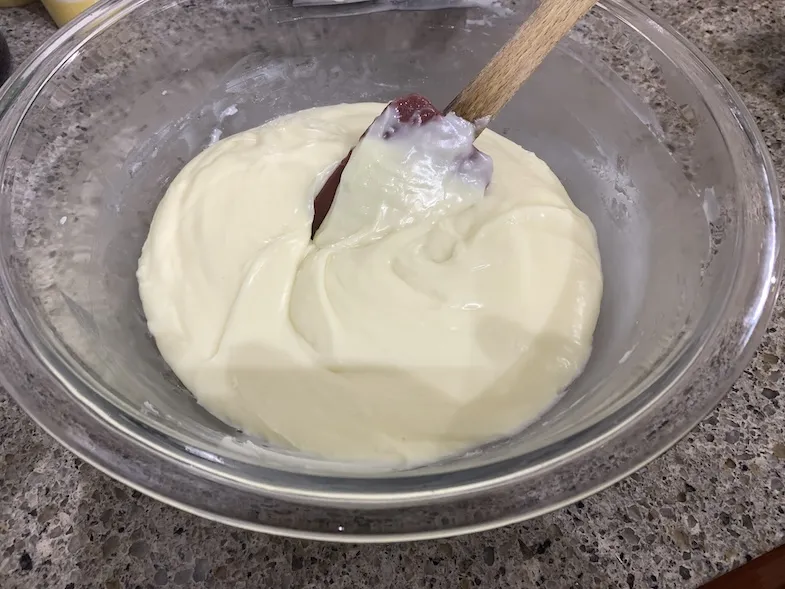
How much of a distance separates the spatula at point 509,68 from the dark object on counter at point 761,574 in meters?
0.69

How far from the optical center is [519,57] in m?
0.88

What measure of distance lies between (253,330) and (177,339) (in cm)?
12

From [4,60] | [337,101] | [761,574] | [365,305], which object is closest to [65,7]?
[4,60]

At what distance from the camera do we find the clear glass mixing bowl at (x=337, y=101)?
24.8 inches

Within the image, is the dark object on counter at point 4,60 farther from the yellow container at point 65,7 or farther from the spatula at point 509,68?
the spatula at point 509,68

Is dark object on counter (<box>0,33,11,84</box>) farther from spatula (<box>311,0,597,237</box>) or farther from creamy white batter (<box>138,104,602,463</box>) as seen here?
spatula (<box>311,0,597,237</box>)

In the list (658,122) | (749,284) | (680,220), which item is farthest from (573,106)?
(749,284)

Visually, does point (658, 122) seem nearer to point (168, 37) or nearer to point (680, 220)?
point (680, 220)

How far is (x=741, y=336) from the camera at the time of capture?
0.71 m

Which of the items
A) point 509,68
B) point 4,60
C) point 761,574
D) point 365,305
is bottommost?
point 761,574

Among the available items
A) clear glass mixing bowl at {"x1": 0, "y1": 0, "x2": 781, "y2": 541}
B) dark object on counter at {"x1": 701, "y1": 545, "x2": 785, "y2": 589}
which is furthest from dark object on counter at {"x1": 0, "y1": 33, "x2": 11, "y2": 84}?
dark object on counter at {"x1": 701, "y1": 545, "x2": 785, "y2": 589}

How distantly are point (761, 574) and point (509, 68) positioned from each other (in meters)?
0.76

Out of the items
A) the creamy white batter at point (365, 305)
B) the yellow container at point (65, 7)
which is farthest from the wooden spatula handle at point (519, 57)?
the yellow container at point (65, 7)

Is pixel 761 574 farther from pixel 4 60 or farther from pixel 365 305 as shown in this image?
pixel 4 60
